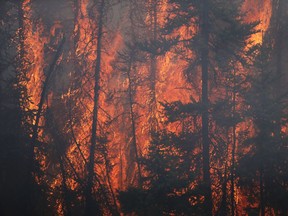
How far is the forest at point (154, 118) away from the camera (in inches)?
531

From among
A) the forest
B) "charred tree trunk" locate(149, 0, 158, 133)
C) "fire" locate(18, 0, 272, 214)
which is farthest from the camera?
"charred tree trunk" locate(149, 0, 158, 133)

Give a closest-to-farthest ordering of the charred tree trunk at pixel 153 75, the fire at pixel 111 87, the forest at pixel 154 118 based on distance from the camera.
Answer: the forest at pixel 154 118 → the fire at pixel 111 87 → the charred tree trunk at pixel 153 75

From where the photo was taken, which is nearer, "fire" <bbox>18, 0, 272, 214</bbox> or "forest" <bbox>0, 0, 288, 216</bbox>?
→ "forest" <bbox>0, 0, 288, 216</bbox>

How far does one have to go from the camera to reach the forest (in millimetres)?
13492

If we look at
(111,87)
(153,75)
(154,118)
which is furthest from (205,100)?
(111,87)

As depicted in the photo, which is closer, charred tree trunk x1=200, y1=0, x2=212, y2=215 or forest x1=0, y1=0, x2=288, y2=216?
charred tree trunk x1=200, y1=0, x2=212, y2=215

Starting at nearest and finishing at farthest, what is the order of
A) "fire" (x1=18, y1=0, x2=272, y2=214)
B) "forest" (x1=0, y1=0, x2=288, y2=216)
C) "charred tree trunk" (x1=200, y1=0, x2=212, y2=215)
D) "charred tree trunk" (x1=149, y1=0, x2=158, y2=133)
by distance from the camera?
1. "charred tree trunk" (x1=200, y1=0, x2=212, y2=215)
2. "forest" (x1=0, y1=0, x2=288, y2=216)
3. "fire" (x1=18, y1=0, x2=272, y2=214)
4. "charred tree trunk" (x1=149, y1=0, x2=158, y2=133)

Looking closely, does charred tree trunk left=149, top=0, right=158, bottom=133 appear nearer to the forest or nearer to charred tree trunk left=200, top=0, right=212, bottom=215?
the forest

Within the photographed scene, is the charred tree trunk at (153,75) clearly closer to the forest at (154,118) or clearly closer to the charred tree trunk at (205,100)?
the forest at (154,118)

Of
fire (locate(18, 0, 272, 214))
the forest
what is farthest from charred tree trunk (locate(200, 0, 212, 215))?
fire (locate(18, 0, 272, 214))

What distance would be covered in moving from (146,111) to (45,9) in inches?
418

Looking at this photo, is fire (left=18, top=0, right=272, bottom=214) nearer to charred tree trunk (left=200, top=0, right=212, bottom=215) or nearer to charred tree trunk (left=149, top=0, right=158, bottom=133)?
charred tree trunk (left=149, top=0, right=158, bottom=133)

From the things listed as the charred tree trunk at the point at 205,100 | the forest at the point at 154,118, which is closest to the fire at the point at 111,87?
the forest at the point at 154,118

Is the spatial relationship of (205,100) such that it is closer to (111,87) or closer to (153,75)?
(153,75)
